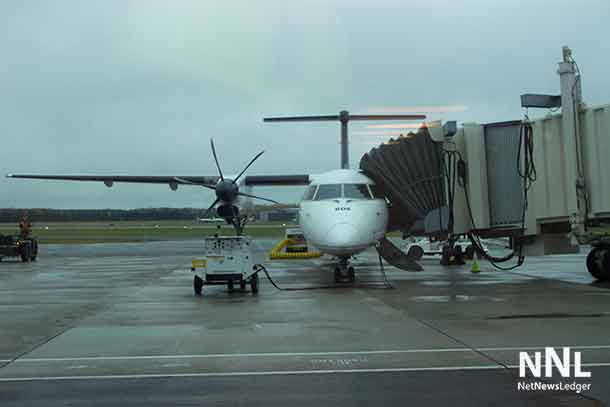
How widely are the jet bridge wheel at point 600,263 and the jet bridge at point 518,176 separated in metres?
0.03

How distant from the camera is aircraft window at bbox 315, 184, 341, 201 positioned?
16.8 meters

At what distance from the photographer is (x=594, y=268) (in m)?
17.5

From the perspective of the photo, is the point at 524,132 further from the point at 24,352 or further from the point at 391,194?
the point at 24,352

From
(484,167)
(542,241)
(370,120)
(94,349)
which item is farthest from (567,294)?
(370,120)

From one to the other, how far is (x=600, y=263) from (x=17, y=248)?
27.5m

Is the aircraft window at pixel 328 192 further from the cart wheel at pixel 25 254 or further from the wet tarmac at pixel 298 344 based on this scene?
the cart wheel at pixel 25 254

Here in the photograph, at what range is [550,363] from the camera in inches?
272

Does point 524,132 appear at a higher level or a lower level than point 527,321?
higher

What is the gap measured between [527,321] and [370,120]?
18.3 m

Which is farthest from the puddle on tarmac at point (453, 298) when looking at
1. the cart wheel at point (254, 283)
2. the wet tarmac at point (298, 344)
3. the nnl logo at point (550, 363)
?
the nnl logo at point (550, 363)

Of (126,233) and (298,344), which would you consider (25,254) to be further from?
(126,233)

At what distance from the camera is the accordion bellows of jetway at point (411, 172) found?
56.1 ft

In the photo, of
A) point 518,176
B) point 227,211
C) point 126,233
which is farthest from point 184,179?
point 126,233

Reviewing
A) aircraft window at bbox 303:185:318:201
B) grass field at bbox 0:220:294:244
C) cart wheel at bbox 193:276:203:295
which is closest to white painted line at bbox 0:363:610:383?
cart wheel at bbox 193:276:203:295
